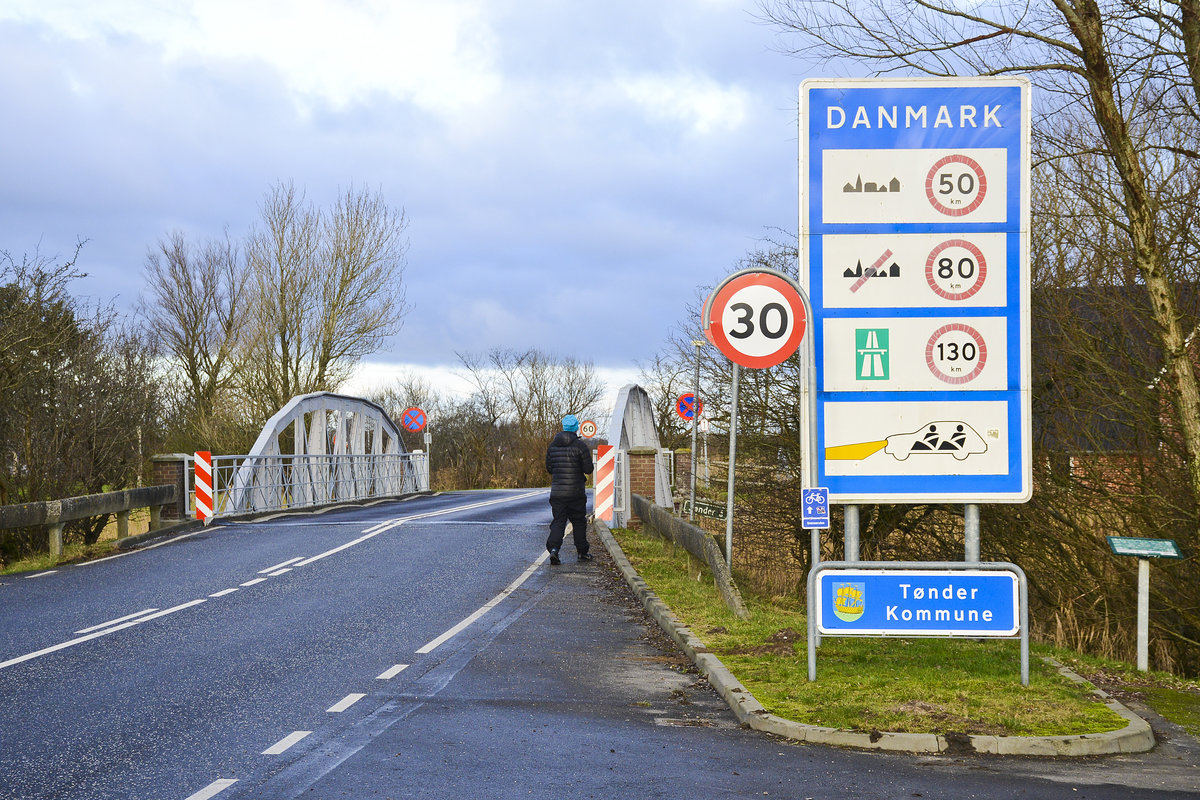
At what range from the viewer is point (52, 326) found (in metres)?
16.8

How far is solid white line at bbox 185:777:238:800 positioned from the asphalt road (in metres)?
0.02

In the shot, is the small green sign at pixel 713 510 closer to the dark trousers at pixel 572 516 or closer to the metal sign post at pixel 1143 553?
the dark trousers at pixel 572 516

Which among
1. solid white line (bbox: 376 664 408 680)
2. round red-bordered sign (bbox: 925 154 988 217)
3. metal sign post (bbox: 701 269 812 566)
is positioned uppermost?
round red-bordered sign (bbox: 925 154 988 217)

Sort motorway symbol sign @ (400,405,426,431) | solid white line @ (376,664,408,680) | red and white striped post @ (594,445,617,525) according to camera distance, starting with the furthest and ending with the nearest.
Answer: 1. motorway symbol sign @ (400,405,426,431)
2. red and white striped post @ (594,445,617,525)
3. solid white line @ (376,664,408,680)

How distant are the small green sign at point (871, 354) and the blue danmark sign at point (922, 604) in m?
1.40

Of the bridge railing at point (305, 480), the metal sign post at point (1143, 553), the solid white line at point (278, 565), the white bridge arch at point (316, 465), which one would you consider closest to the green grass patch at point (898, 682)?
the metal sign post at point (1143, 553)

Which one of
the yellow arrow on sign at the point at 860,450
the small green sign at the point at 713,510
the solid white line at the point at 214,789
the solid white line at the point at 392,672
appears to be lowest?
the solid white line at the point at 392,672

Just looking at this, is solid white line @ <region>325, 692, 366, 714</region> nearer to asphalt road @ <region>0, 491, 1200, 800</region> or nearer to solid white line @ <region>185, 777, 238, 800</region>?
asphalt road @ <region>0, 491, 1200, 800</region>

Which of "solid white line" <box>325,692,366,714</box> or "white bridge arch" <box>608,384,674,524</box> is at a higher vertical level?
"white bridge arch" <box>608,384,674,524</box>

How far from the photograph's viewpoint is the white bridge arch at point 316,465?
22.9m

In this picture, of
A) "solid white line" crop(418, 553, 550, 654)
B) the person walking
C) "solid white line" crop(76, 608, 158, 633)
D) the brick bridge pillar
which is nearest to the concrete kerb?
"solid white line" crop(418, 553, 550, 654)

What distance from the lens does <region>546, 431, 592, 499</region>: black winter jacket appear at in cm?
1481

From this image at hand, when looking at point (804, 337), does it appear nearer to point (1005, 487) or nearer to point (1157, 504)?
point (1005, 487)

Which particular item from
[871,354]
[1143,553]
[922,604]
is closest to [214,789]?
[922,604]
